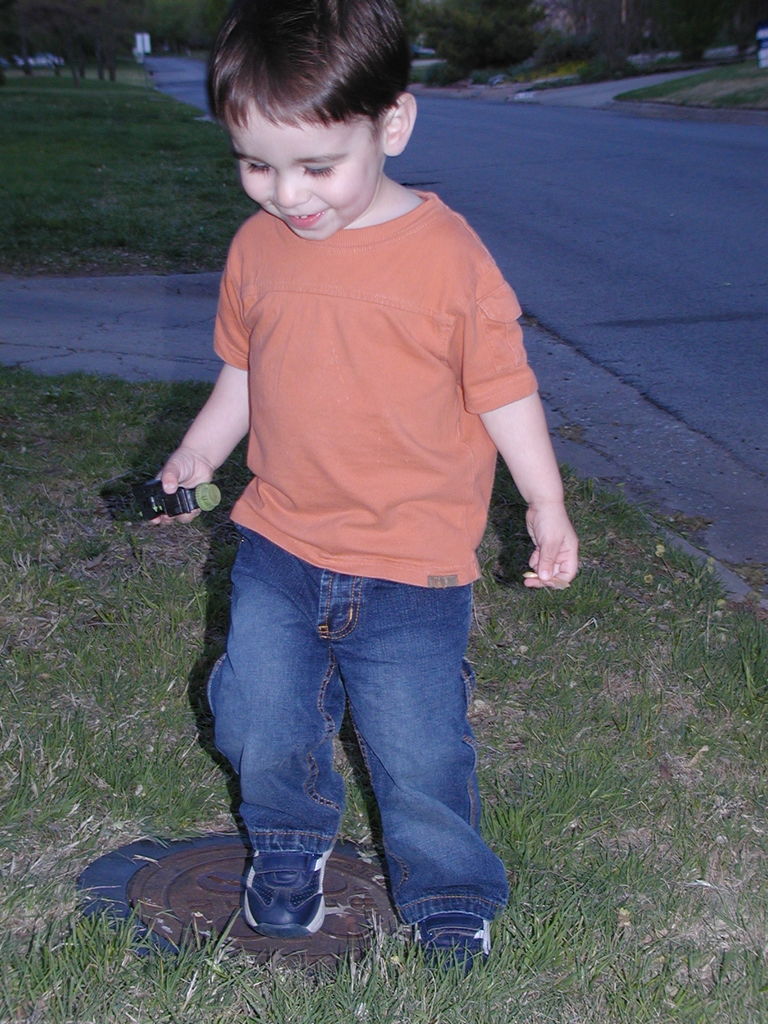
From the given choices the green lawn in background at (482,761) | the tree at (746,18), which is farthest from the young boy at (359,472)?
the tree at (746,18)

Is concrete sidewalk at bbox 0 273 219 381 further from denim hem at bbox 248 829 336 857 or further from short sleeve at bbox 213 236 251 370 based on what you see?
denim hem at bbox 248 829 336 857

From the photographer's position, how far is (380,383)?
210cm

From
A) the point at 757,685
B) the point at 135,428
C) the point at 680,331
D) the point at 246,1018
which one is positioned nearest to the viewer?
the point at 246,1018

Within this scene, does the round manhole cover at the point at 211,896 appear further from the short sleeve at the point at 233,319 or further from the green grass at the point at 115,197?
the green grass at the point at 115,197

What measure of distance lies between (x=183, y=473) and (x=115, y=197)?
9.84 meters

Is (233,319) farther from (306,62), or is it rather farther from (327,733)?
(327,733)

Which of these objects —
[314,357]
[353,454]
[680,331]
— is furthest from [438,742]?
[680,331]

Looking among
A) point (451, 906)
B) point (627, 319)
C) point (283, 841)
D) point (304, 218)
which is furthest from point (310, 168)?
point (627, 319)

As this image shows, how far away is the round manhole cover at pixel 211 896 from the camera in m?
2.30

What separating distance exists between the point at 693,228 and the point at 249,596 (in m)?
8.30

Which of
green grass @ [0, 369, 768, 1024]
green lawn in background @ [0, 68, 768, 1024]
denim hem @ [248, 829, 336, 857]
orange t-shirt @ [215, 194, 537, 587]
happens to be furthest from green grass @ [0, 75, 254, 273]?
denim hem @ [248, 829, 336, 857]

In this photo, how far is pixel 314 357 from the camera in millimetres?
2113

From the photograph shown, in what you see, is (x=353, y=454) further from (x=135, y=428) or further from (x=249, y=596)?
(x=135, y=428)

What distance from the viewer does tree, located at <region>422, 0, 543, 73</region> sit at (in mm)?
44375
